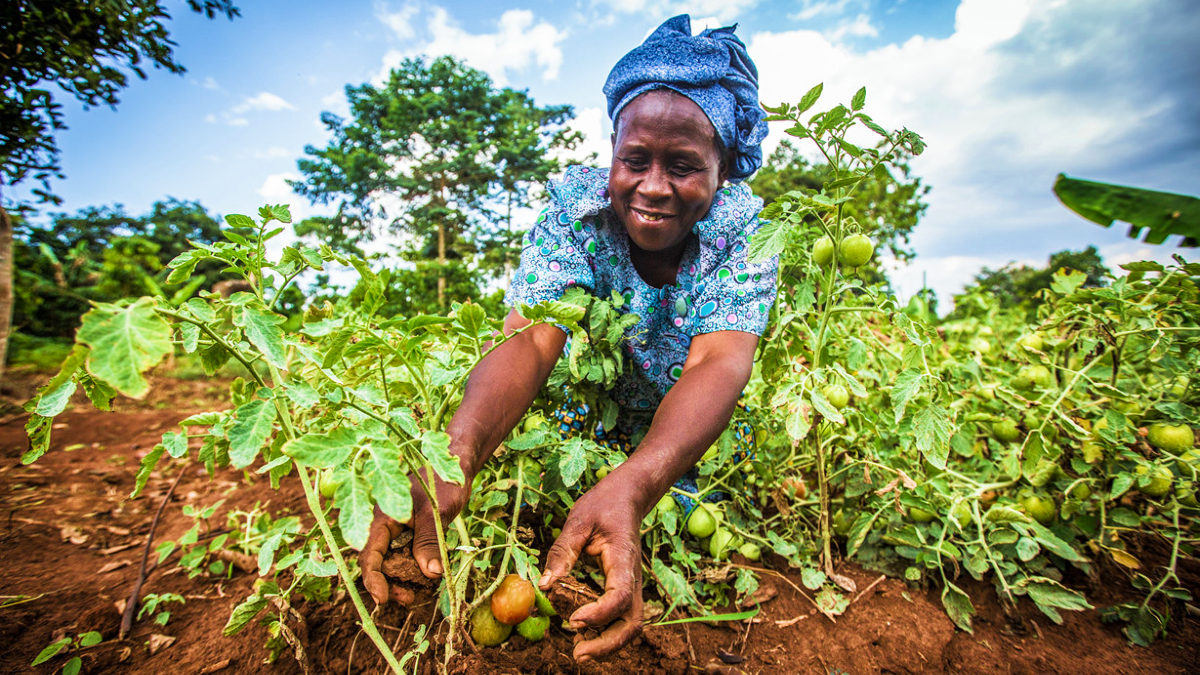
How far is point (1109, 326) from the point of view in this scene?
176 cm

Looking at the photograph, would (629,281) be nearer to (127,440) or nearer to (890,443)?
(890,443)

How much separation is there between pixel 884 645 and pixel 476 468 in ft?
4.36

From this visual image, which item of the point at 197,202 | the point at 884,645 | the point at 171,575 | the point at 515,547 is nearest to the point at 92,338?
the point at 515,547

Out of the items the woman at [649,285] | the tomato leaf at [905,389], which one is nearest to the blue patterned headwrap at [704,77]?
the woman at [649,285]

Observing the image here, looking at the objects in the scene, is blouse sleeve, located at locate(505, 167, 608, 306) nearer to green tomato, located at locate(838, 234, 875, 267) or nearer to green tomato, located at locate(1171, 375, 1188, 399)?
green tomato, located at locate(838, 234, 875, 267)

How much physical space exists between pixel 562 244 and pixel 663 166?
0.47 m

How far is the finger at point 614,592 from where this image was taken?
3.01 feet

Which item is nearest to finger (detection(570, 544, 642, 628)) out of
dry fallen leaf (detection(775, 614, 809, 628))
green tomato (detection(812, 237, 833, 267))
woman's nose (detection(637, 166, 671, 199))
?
dry fallen leaf (detection(775, 614, 809, 628))

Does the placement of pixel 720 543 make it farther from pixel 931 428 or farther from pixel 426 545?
pixel 426 545

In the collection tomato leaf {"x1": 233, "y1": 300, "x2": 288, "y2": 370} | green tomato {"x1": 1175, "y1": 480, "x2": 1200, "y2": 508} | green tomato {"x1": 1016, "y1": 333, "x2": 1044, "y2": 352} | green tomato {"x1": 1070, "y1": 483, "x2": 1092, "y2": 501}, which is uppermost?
green tomato {"x1": 1016, "y1": 333, "x2": 1044, "y2": 352}

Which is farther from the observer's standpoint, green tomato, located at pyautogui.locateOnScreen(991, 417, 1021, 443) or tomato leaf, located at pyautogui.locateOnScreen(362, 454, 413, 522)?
green tomato, located at pyautogui.locateOnScreen(991, 417, 1021, 443)

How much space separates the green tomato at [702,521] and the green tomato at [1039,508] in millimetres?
1122

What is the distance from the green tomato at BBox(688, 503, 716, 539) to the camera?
67.9 inches

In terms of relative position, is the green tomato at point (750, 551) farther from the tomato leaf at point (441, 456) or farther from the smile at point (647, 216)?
the tomato leaf at point (441, 456)
